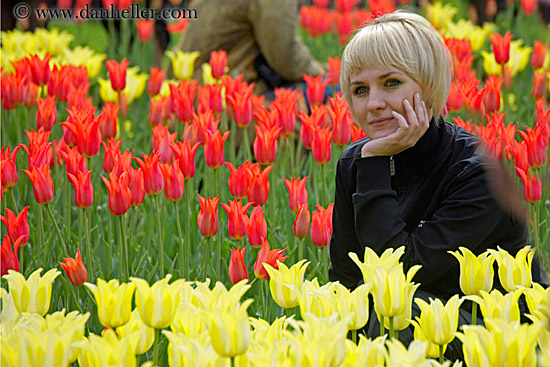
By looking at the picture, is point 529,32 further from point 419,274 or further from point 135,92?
point 419,274

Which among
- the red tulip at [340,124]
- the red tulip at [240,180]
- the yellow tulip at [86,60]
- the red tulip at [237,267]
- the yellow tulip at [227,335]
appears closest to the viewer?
the yellow tulip at [227,335]

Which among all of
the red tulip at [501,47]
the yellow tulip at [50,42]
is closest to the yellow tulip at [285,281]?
the red tulip at [501,47]

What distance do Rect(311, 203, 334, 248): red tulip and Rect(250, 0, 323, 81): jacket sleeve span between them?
7.05 feet

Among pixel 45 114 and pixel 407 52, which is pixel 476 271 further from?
pixel 45 114

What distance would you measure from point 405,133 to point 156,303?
909mm

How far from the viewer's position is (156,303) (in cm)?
137

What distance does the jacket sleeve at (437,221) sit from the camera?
196cm

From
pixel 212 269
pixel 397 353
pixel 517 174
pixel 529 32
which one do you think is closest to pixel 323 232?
pixel 212 269

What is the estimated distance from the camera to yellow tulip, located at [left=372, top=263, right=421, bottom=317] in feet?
4.71

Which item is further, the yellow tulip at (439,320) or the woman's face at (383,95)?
the woman's face at (383,95)

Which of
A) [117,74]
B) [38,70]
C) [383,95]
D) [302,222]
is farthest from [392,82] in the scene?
[38,70]

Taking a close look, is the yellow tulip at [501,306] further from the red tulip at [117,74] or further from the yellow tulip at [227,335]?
the red tulip at [117,74]

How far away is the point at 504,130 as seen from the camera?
8.16 feet

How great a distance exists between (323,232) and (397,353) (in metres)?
1.00
